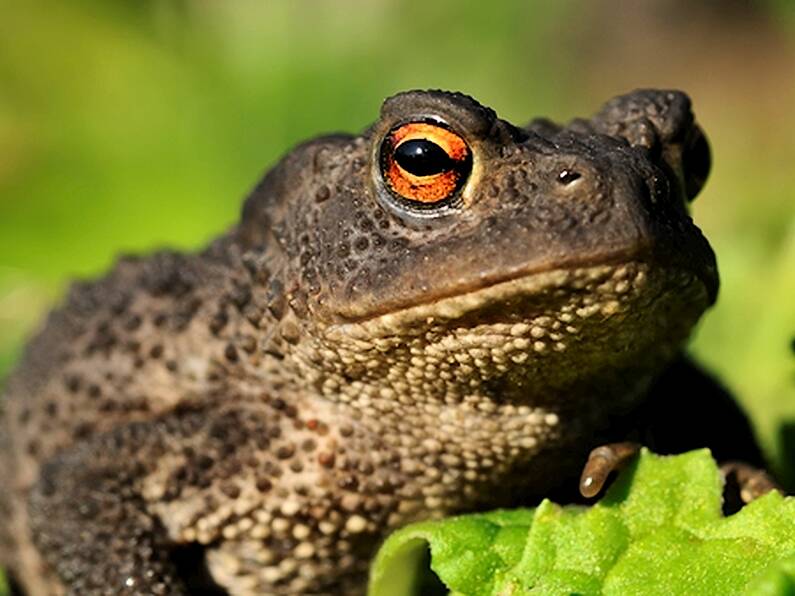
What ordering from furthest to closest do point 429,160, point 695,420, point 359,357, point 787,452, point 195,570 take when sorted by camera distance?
point 787,452, point 695,420, point 195,570, point 359,357, point 429,160

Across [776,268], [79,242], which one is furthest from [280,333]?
[79,242]

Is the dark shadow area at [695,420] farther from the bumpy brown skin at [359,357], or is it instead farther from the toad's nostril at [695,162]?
the toad's nostril at [695,162]

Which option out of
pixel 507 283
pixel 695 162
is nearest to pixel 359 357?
pixel 507 283

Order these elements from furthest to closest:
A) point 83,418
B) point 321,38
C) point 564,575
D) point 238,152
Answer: point 321,38
point 238,152
point 83,418
point 564,575

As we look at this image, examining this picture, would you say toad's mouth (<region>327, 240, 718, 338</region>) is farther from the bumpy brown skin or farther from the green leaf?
the green leaf

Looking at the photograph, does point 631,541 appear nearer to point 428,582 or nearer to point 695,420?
point 428,582

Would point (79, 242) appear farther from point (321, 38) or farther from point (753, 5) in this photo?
point (753, 5)

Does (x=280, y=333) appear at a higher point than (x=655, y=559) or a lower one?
higher
